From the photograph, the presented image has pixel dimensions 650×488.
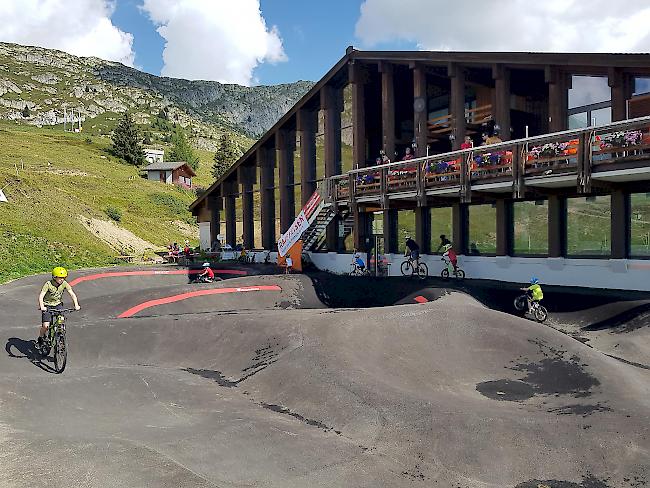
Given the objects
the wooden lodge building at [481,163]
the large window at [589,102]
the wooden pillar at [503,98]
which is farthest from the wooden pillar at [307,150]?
the large window at [589,102]

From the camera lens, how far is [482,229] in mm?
25469

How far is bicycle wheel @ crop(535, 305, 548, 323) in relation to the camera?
18375 millimetres

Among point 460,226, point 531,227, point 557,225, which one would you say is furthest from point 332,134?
point 557,225

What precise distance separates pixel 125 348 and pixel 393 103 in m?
22.0

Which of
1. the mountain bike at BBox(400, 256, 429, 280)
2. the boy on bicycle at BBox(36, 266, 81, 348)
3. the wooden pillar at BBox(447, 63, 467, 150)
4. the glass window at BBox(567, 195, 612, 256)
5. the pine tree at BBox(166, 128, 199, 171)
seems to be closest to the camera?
the boy on bicycle at BBox(36, 266, 81, 348)

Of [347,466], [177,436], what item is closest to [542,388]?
[347,466]

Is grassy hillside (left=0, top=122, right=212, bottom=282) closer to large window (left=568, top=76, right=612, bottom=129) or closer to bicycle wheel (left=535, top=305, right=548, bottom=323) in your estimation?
bicycle wheel (left=535, top=305, right=548, bottom=323)

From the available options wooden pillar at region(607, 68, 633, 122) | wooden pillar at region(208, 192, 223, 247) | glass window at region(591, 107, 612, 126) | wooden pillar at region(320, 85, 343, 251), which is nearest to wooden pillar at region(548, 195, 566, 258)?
glass window at region(591, 107, 612, 126)

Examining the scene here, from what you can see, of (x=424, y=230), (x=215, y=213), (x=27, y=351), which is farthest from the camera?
(x=215, y=213)

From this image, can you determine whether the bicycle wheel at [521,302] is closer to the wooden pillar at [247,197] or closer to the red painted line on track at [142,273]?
the red painted line on track at [142,273]

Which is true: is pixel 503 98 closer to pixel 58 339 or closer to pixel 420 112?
pixel 420 112

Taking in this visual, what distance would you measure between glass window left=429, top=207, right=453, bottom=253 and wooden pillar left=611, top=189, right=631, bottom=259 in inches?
330

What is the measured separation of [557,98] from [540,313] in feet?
33.0

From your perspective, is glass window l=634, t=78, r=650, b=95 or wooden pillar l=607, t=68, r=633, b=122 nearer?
glass window l=634, t=78, r=650, b=95
